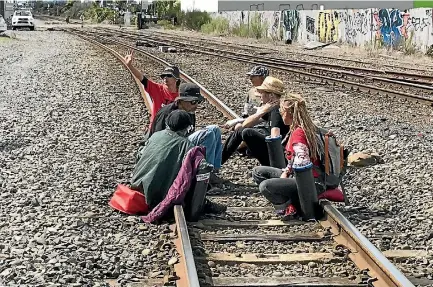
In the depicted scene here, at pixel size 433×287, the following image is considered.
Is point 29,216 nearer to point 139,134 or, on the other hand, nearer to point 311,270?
point 311,270

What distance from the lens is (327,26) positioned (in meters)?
39.0

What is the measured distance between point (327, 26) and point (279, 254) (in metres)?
34.5

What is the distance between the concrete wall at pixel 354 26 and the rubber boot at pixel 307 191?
2490cm

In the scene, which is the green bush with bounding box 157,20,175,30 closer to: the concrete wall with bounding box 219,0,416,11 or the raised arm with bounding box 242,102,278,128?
the concrete wall with bounding box 219,0,416,11

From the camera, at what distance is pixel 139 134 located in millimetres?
10906

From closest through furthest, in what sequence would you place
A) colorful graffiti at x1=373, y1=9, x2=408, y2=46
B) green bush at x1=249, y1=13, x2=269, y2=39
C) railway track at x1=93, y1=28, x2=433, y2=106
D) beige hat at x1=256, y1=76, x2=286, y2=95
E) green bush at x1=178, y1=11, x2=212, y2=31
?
beige hat at x1=256, y1=76, x2=286, y2=95 < railway track at x1=93, y1=28, x2=433, y2=106 < colorful graffiti at x1=373, y1=9, x2=408, y2=46 < green bush at x1=249, y1=13, x2=269, y2=39 < green bush at x1=178, y1=11, x2=212, y2=31

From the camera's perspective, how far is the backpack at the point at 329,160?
21.1ft

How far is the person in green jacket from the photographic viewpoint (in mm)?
6633

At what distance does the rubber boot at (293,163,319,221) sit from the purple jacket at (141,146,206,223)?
0.87 m

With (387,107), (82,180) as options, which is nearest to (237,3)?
(387,107)

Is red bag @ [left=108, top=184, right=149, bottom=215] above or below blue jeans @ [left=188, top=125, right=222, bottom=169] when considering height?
below

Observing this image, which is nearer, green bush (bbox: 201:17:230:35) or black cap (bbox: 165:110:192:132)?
black cap (bbox: 165:110:192:132)

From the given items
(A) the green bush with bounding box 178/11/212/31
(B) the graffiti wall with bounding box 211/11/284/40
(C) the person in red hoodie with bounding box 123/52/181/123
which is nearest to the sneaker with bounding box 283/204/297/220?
(C) the person in red hoodie with bounding box 123/52/181/123

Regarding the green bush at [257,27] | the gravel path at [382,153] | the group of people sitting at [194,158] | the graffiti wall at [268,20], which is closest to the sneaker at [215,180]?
the group of people sitting at [194,158]
